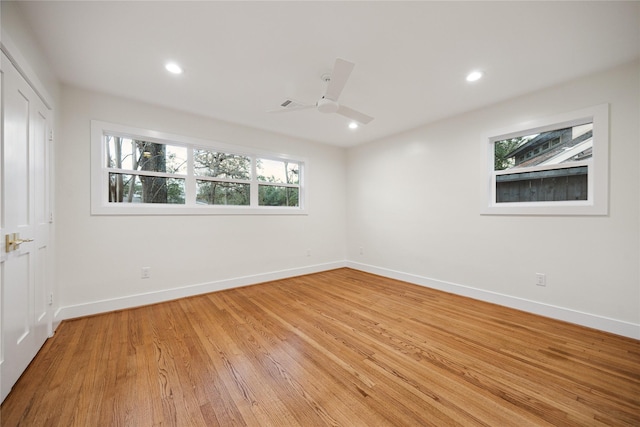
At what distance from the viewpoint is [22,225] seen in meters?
1.72

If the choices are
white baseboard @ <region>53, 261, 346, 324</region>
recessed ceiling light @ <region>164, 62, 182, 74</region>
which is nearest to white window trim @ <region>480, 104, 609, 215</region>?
white baseboard @ <region>53, 261, 346, 324</region>

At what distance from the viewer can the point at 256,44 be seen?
204cm

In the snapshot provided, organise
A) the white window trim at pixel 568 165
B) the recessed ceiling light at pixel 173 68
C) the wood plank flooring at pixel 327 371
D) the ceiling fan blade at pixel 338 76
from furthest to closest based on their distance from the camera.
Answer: the white window trim at pixel 568 165
the recessed ceiling light at pixel 173 68
the ceiling fan blade at pixel 338 76
the wood plank flooring at pixel 327 371

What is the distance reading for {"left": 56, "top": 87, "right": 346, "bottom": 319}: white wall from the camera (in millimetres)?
2666

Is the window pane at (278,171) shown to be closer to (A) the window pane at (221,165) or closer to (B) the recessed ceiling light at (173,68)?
(A) the window pane at (221,165)

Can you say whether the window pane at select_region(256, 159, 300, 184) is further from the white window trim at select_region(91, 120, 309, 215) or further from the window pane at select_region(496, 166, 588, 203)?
the window pane at select_region(496, 166, 588, 203)

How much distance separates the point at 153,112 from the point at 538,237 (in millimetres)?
4997

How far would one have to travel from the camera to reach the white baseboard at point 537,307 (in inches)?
91.0

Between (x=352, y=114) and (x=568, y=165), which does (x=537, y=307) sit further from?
(x=352, y=114)

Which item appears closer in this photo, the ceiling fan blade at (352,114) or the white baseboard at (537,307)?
the white baseboard at (537,307)

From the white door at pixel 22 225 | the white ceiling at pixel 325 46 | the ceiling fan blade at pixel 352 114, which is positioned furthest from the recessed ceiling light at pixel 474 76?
the white door at pixel 22 225

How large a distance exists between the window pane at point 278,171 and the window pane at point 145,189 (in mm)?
1267

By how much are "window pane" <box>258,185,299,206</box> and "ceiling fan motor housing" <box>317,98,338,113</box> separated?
7.04ft

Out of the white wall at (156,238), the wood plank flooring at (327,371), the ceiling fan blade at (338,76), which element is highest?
the ceiling fan blade at (338,76)
